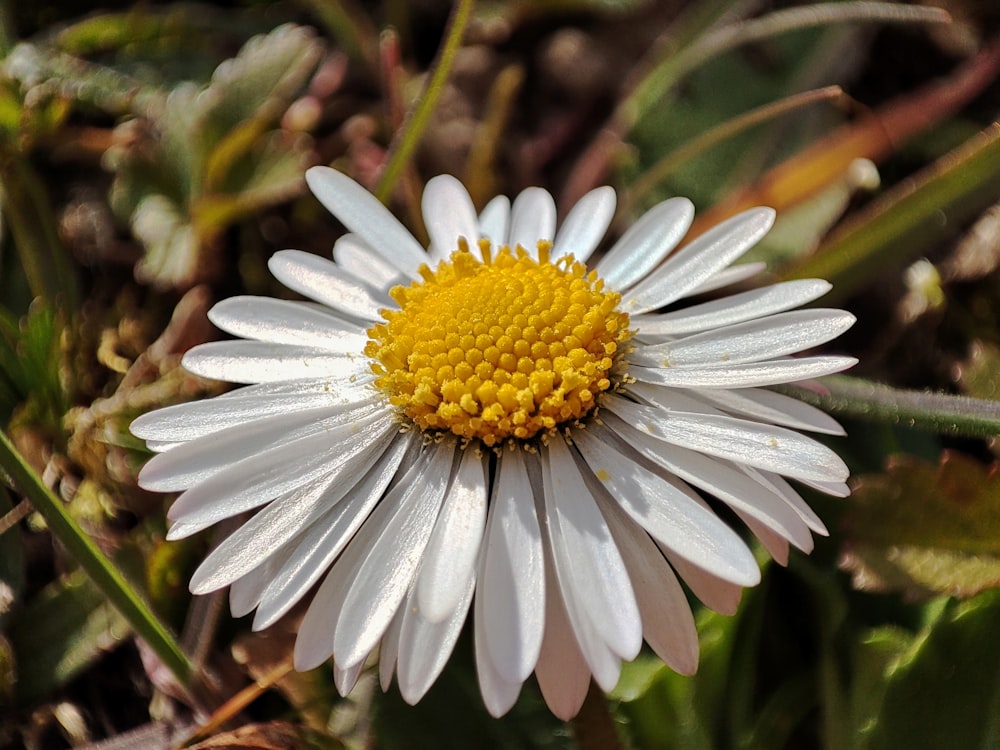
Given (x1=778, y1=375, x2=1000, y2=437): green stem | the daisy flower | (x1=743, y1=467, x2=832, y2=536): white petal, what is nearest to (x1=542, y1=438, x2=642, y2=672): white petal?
the daisy flower

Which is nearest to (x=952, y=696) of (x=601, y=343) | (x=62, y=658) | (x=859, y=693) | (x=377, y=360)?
(x=859, y=693)

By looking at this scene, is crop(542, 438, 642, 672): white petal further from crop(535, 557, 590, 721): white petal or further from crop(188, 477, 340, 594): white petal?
crop(188, 477, 340, 594): white petal

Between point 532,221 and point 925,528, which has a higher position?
point 532,221

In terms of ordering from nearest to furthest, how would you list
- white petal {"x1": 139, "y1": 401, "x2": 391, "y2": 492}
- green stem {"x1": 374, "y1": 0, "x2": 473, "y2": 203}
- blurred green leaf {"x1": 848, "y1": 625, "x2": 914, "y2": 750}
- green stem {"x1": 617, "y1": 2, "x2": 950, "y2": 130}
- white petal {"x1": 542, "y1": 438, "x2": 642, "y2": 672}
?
white petal {"x1": 542, "y1": 438, "x2": 642, "y2": 672} → white petal {"x1": 139, "y1": 401, "x2": 391, "y2": 492} → blurred green leaf {"x1": 848, "y1": 625, "x2": 914, "y2": 750} → green stem {"x1": 374, "y1": 0, "x2": 473, "y2": 203} → green stem {"x1": 617, "y1": 2, "x2": 950, "y2": 130}

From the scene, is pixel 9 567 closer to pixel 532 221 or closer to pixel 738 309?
pixel 532 221

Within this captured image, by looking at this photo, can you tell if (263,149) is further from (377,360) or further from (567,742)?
(567,742)

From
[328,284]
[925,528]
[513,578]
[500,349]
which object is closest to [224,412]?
[328,284]
